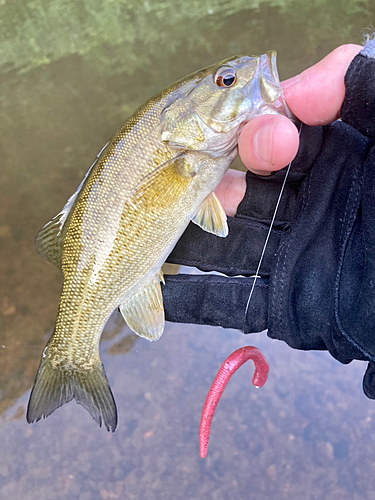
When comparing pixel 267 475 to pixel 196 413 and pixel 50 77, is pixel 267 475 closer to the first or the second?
pixel 196 413

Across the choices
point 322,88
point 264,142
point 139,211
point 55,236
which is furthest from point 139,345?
point 322,88

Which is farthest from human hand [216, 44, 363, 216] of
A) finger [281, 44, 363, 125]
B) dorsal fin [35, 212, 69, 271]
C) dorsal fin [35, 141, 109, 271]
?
dorsal fin [35, 212, 69, 271]

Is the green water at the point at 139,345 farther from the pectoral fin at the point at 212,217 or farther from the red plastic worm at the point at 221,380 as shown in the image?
the pectoral fin at the point at 212,217

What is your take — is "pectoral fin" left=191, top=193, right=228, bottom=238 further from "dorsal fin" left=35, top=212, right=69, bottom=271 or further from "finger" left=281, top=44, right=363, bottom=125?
"dorsal fin" left=35, top=212, right=69, bottom=271

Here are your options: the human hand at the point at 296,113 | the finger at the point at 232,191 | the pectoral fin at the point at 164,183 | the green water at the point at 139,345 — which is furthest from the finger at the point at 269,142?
the green water at the point at 139,345

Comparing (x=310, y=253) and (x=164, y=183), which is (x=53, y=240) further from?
(x=310, y=253)
